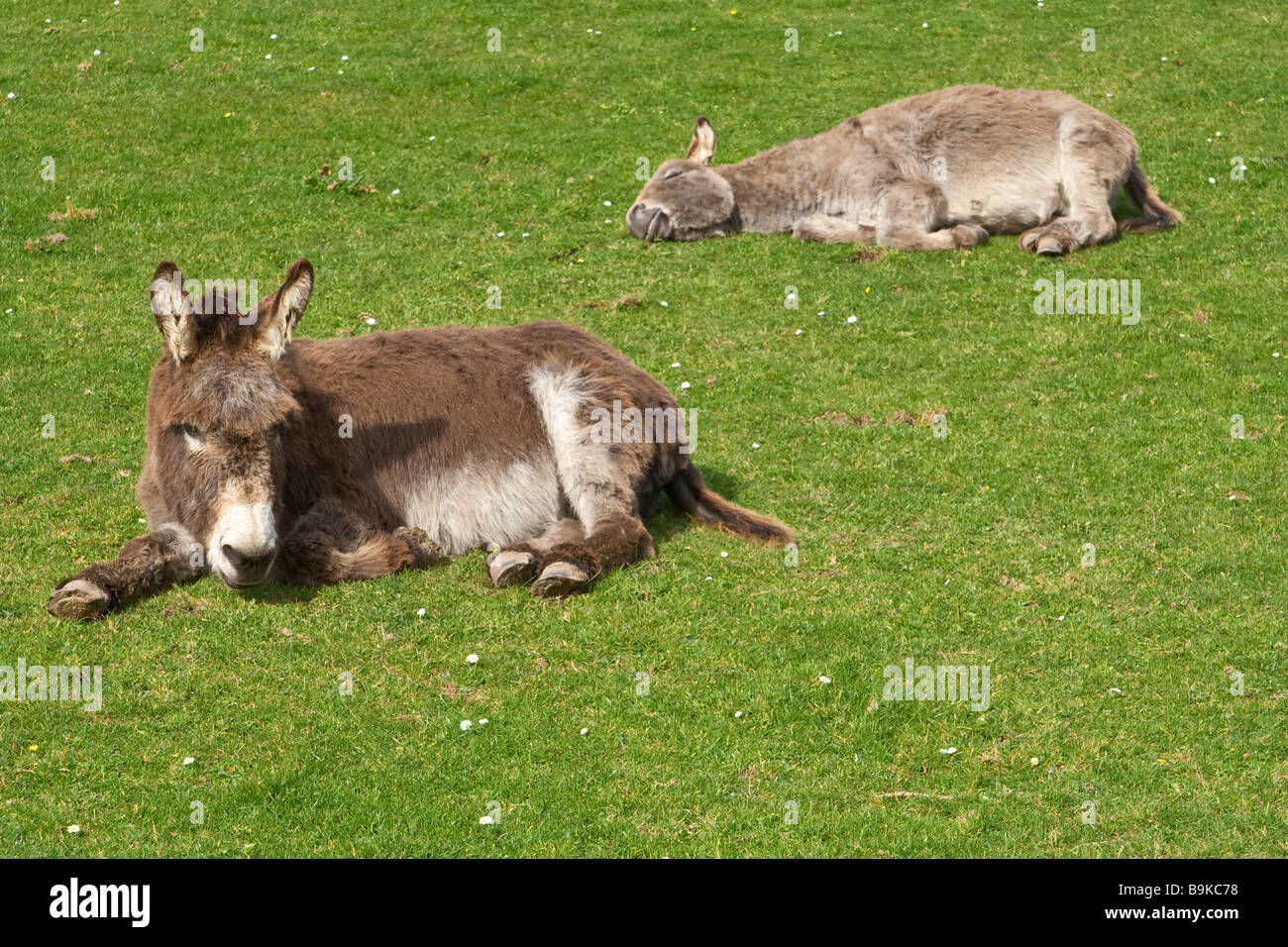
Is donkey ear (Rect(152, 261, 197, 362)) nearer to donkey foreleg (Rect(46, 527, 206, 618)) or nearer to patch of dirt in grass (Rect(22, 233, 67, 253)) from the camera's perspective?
donkey foreleg (Rect(46, 527, 206, 618))

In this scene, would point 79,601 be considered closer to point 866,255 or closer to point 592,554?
point 592,554

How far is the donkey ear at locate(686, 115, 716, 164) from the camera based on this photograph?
13797 mm

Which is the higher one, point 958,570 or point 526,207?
point 526,207

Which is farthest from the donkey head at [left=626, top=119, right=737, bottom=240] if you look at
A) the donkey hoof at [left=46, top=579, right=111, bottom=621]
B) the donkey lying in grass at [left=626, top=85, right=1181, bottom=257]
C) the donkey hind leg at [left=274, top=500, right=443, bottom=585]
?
the donkey hoof at [left=46, top=579, right=111, bottom=621]

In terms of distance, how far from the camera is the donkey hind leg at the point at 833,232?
42.7ft

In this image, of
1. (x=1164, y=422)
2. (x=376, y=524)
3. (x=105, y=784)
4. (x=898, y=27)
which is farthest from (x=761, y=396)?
(x=898, y=27)

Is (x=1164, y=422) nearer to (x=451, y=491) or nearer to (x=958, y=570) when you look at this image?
(x=958, y=570)

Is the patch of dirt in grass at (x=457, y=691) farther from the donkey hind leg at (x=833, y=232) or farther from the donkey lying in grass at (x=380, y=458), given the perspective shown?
the donkey hind leg at (x=833, y=232)

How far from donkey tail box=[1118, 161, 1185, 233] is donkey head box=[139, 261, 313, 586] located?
8553mm

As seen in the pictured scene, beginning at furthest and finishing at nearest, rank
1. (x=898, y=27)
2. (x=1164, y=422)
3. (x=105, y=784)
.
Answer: (x=898, y=27), (x=1164, y=422), (x=105, y=784)

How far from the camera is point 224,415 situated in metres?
6.72

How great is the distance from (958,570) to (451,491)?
2.86 meters

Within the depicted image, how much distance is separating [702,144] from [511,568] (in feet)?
25.5

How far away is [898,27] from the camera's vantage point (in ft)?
59.1
